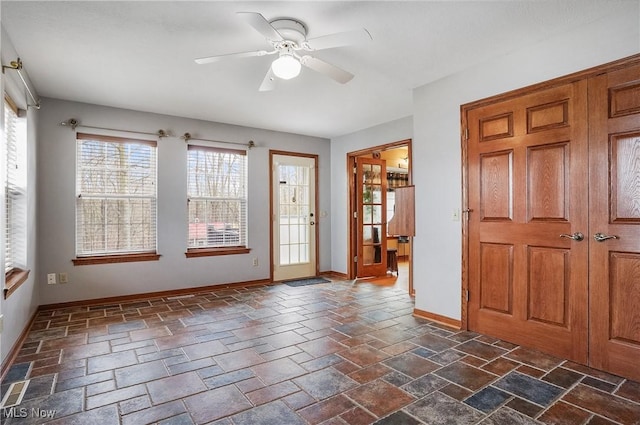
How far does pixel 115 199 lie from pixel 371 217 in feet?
12.8

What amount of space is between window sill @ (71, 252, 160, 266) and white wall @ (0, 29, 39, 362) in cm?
45

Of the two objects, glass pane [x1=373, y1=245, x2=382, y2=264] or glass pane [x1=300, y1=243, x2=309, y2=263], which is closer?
glass pane [x1=300, y1=243, x2=309, y2=263]

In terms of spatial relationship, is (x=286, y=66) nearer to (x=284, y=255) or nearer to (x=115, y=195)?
(x=115, y=195)

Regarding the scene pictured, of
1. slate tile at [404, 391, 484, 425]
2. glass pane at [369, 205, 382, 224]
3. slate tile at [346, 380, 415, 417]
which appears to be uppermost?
glass pane at [369, 205, 382, 224]

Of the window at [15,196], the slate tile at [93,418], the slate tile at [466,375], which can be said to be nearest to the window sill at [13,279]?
the window at [15,196]

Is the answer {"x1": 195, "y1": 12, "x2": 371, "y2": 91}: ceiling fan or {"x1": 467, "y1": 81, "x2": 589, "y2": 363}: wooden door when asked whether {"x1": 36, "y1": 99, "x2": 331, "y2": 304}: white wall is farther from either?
{"x1": 467, "y1": 81, "x2": 589, "y2": 363}: wooden door

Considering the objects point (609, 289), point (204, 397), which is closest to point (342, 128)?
point (609, 289)

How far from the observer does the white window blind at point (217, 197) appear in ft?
16.4

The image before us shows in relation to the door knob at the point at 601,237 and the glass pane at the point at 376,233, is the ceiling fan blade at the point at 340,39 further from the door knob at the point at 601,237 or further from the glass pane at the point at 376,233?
the glass pane at the point at 376,233

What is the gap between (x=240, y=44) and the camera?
2.75 metres

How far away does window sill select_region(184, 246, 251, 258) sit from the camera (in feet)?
16.1

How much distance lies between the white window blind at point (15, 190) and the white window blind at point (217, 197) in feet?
6.20

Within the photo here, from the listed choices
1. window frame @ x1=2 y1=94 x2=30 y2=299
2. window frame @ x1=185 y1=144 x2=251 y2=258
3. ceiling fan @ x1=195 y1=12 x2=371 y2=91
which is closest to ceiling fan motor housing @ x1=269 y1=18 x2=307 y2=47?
ceiling fan @ x1=195 y1=12 x2=371 y2=91

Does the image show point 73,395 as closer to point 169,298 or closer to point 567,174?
point 169,298
